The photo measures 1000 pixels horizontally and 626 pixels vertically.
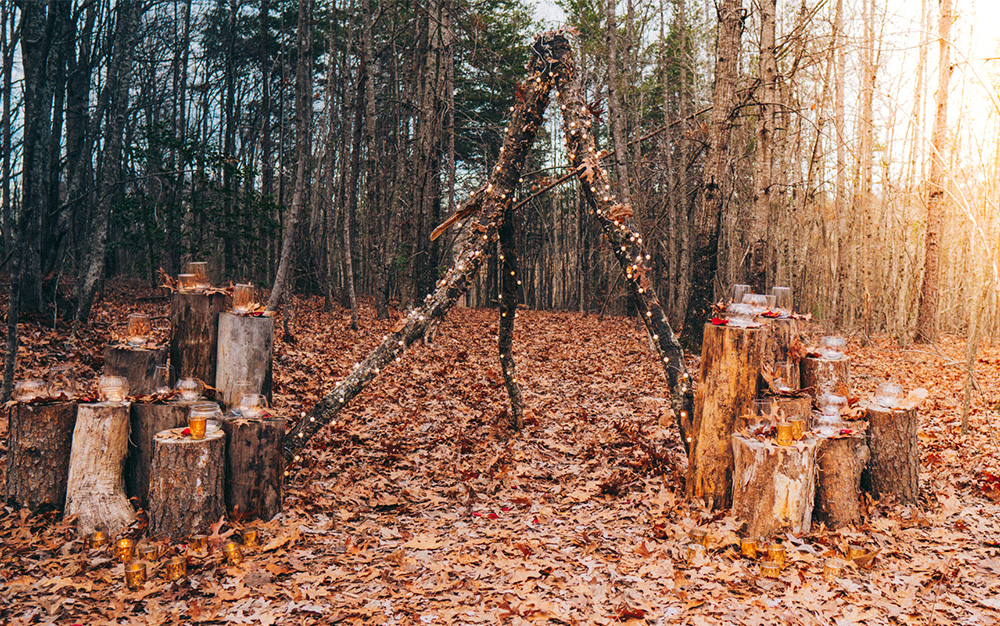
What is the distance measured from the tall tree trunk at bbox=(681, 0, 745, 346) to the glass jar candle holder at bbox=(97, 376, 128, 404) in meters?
8.27

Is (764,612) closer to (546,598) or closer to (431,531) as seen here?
(546,598)

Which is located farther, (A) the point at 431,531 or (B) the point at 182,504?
(A) the point at 431,531

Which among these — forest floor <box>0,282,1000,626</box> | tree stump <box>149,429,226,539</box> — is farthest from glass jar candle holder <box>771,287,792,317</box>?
tree stump <box>149,429,226,539</box>

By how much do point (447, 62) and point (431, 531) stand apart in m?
10.8

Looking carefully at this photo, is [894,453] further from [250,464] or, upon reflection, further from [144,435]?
[144,435]

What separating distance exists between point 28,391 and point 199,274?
4.29 ft

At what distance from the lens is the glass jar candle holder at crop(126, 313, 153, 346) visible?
4.38 metres

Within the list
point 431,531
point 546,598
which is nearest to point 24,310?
point 431,531

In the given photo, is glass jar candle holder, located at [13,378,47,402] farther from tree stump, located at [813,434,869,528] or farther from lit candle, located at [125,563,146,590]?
tree stump, located at [813,434,869,528]

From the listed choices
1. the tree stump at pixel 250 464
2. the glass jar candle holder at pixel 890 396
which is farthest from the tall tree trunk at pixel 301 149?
the glass jar candle holder at pixel 890 396

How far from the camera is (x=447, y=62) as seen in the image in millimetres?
12234

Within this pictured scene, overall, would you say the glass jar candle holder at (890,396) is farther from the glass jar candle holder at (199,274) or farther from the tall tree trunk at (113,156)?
the tall tree trunk at (113,156)

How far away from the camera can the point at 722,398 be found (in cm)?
408

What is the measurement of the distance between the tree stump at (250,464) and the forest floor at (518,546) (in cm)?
18
